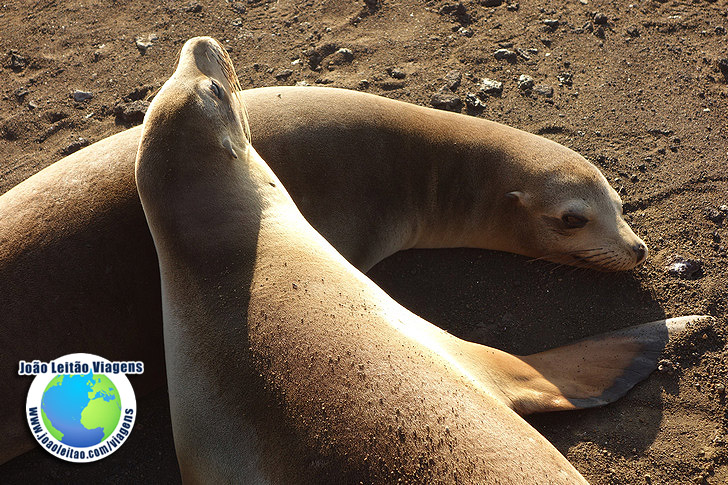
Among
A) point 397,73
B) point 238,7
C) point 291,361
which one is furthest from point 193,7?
point 291,361

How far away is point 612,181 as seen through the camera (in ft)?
14.8

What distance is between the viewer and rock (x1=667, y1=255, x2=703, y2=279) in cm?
396

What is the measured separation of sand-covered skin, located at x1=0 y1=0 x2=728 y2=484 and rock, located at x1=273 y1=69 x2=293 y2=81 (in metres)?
0.02

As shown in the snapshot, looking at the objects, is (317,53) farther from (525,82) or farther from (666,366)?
(666,366)

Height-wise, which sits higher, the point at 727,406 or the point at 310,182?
the point at 310,182

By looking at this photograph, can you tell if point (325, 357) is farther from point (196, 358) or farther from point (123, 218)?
point (123, 218)

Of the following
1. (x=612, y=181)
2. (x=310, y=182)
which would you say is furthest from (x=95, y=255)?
(x=612, y=181)

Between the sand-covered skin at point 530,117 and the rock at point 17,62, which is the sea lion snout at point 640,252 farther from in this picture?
the rock at point 17,62

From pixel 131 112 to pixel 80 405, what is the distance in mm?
2614

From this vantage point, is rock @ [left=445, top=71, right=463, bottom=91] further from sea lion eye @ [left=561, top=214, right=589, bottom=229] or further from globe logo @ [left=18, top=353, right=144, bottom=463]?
globe logo @ [left=18, top=353, right=144, bottom=463]

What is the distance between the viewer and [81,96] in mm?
5312

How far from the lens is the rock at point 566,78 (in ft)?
17.2

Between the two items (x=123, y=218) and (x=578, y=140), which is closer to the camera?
(x=123, y=218)

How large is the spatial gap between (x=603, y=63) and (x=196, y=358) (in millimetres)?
4415
